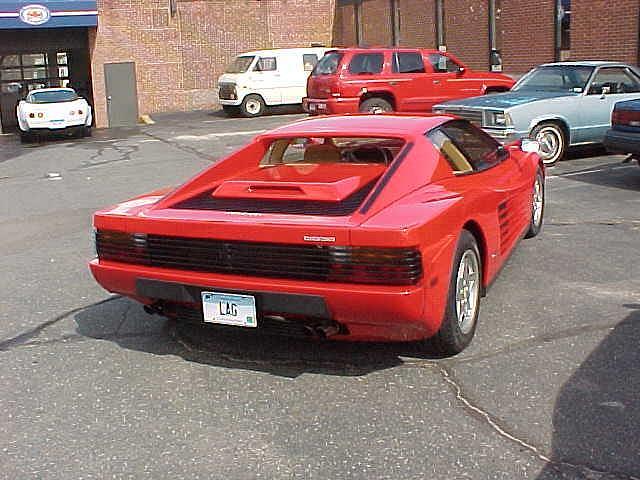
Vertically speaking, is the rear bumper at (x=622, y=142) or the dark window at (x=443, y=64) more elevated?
the dark window at (x=443, y=64)

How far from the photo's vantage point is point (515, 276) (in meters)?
6.11

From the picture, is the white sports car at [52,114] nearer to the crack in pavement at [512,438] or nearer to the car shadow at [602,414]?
the crack in pavement at [512,438]

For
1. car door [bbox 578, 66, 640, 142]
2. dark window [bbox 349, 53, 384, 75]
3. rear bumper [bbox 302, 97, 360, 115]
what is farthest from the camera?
dark window [bbox 349, 53, 384, 75]

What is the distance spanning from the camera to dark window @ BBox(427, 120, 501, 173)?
5.09 meters

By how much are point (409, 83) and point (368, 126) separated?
13.1 meters

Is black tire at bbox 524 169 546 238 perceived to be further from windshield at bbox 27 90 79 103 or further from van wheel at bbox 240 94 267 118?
van wheel at bbox 240 94 267 118

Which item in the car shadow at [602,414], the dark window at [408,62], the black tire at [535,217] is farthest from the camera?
the dark window at [408,62]

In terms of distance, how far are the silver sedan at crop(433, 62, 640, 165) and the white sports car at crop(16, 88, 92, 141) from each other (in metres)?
12.4

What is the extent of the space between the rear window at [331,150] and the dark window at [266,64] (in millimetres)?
20434

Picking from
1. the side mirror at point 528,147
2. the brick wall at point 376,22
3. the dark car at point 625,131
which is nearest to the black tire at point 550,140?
the dark car at point 625,131

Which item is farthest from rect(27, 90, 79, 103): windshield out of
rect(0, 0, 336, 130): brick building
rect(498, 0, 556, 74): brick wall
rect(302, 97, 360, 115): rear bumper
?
rect(498, 0, 556, 74): brick wall

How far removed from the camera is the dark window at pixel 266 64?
83.6ft

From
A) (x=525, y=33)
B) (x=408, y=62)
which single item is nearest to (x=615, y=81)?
(x=408, y=62)

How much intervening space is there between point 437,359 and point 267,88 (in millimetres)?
21977
